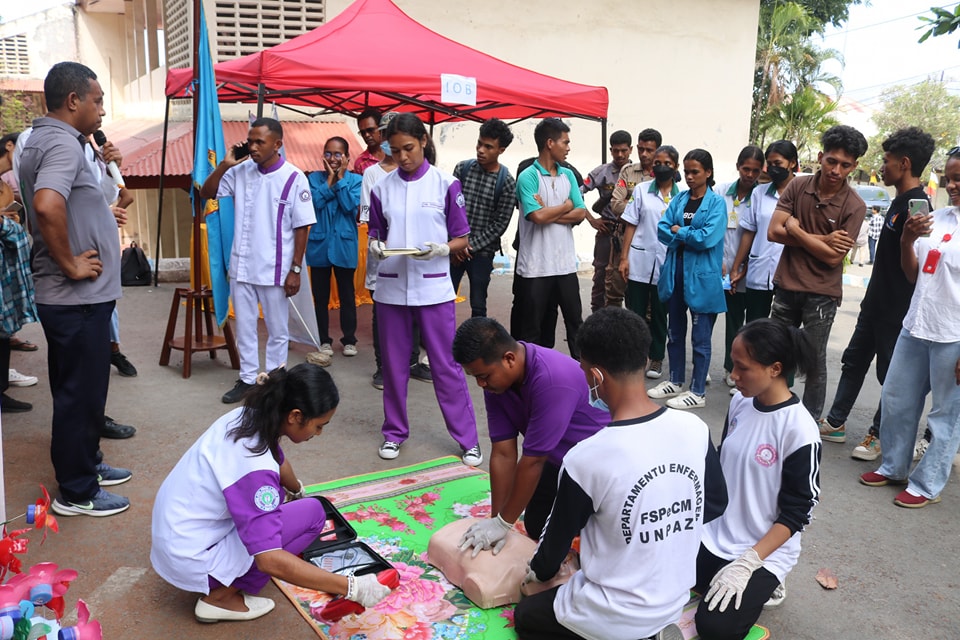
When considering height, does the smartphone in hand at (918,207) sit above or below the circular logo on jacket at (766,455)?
above

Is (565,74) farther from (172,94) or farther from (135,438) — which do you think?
(135,438)

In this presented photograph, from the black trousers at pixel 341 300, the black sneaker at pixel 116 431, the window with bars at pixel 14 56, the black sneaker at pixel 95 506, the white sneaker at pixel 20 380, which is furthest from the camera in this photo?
the window with bars at pixel 14 56

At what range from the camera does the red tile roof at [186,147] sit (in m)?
8.81

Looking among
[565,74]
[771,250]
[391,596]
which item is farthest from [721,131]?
[391,596]

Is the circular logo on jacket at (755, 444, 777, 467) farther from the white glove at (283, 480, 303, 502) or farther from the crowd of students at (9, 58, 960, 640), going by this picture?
the white glove at (283, 480, 303, 502)

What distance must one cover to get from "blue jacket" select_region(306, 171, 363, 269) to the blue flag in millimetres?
865

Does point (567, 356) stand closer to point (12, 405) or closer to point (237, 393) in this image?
point (237, 393)

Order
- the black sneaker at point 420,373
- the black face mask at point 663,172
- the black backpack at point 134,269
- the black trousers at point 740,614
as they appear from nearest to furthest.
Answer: the black trousers at point 740,614, the black face mask at point 663,172, the black sneaker at point 420,373, the black backpack at point 134,269

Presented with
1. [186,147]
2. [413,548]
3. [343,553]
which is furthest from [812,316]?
[186,147]

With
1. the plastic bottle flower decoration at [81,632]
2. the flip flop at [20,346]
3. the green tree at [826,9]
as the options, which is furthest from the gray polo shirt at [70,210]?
the green tree at [826,9]

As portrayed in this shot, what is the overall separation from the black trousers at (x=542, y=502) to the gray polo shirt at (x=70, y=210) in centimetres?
200

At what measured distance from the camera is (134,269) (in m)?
8.66

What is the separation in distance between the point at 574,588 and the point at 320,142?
8.32 metres

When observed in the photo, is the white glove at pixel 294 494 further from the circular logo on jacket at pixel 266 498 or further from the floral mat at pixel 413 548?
the circular logo on jacket at pixel 266 498
